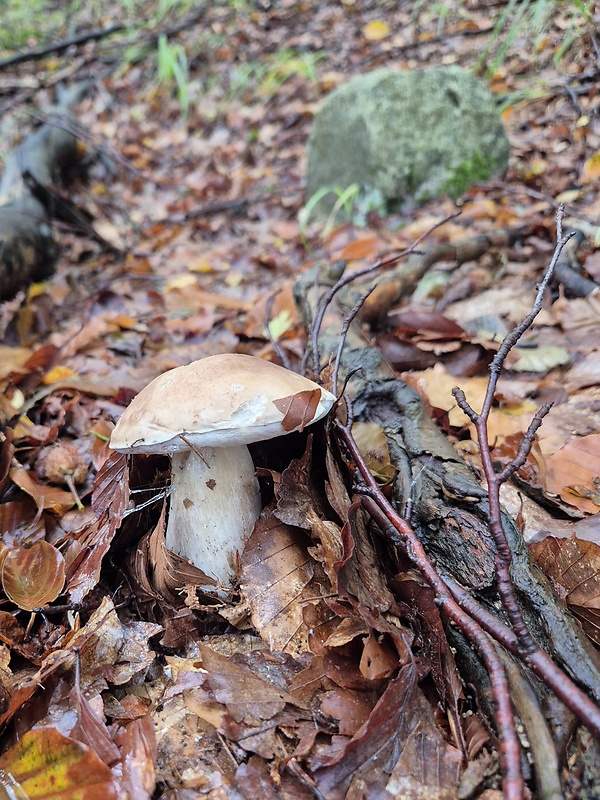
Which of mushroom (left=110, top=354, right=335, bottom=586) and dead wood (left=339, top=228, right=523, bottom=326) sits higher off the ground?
mushroom (left=110, top=354, right=335, bottom=586)

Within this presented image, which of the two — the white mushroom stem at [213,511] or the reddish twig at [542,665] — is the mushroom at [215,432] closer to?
the white mushroom stem at [213,511]

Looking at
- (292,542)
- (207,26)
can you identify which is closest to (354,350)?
(292,542)

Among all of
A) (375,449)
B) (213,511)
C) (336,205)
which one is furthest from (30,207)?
(375,449)

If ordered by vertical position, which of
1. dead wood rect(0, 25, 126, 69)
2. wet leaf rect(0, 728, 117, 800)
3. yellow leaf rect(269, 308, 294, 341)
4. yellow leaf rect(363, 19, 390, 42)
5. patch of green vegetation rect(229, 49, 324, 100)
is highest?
dead wood rect(0, 25, 126, 69)

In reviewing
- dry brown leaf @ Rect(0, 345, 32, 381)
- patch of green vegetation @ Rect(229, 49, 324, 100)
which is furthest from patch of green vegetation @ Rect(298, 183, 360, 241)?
patch of green vegetation @ Rect(229, 49, 324, 100)

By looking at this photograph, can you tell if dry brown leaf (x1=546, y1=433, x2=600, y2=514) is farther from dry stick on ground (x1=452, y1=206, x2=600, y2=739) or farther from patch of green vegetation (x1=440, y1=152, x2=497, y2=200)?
patch of green vegetation (x1=440, y1=152, x2=497, y2=200)

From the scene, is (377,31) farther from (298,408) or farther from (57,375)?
(298,408)
